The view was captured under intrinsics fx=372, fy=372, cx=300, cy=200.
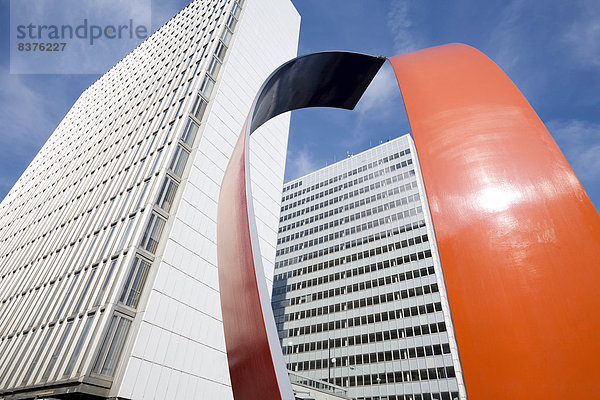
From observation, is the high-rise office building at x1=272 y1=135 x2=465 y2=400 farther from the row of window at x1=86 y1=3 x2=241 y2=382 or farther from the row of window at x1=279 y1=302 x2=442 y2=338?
the row of window at x1=86 y1=3 x2=241 y2=382

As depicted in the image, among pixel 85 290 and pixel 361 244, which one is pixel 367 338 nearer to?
pixel 361 244

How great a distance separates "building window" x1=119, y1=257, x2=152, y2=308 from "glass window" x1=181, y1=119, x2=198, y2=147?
33.0ft

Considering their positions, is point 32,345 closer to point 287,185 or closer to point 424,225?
point 424,225

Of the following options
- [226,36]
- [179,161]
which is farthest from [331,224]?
[179,161]

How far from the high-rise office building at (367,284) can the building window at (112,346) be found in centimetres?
4022

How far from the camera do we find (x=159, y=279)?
21141 mm

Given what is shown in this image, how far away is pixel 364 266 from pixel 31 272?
153 ft

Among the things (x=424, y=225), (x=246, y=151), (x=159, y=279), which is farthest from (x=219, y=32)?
(x=424, y=225)

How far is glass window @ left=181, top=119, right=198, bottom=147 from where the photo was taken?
27.6 metres

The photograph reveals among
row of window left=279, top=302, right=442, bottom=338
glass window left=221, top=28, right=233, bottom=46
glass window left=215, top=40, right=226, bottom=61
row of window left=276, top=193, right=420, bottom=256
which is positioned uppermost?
row of window left=276, top=193, right=420, bottom=256

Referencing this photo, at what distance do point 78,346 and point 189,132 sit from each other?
15997 millimetres

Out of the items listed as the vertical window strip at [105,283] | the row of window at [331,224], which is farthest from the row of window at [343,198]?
the vertical window strip at [105,283]

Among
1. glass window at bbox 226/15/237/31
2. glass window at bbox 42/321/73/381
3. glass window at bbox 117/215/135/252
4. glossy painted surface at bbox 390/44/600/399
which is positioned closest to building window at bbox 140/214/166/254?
glass window at bbox 117/215/135/252

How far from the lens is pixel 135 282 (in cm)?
2067
